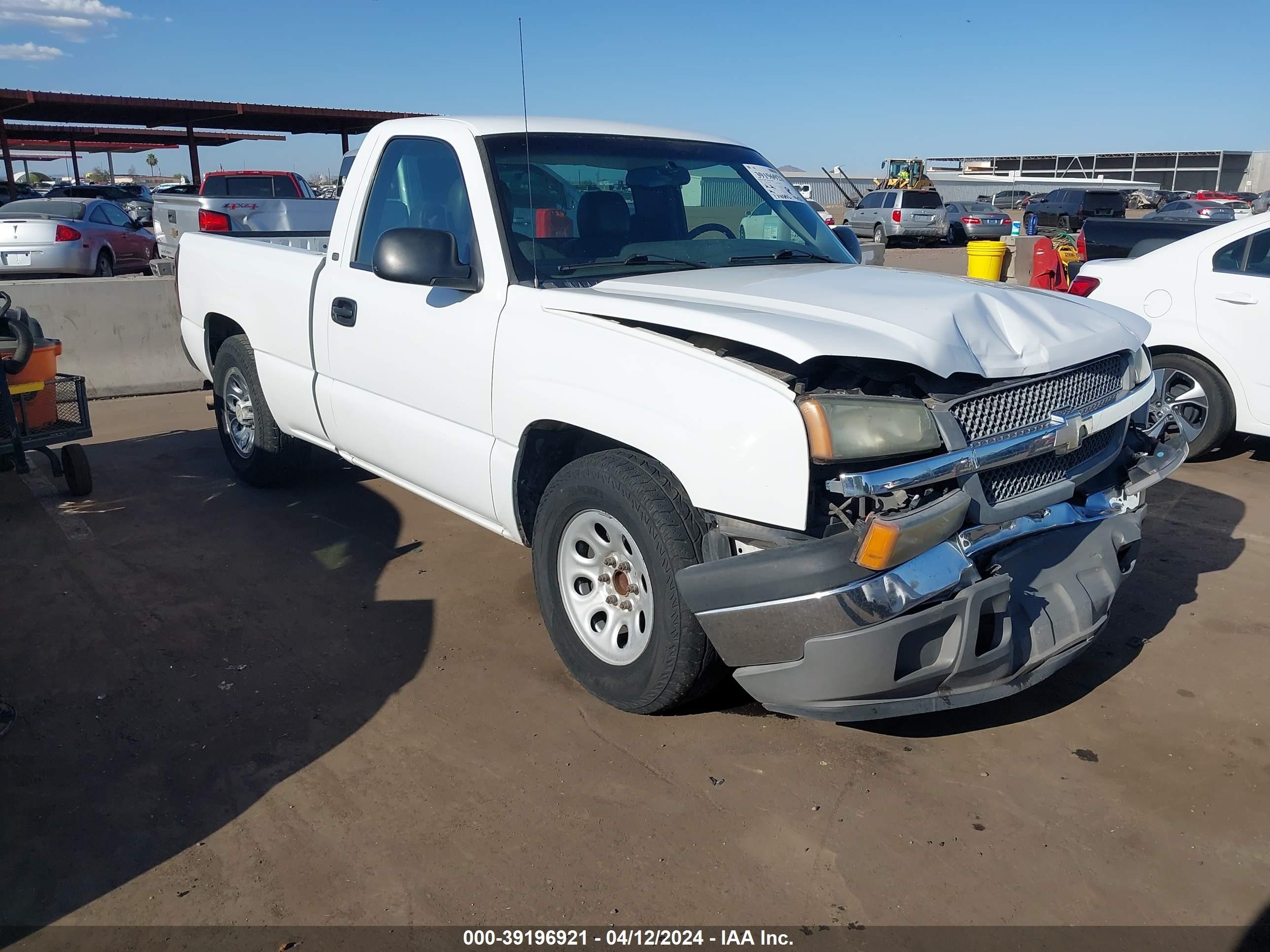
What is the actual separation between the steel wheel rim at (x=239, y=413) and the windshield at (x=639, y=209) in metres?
2.68

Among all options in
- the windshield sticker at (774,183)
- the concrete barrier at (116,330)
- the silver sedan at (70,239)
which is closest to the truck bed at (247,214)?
the silver sedan at (70,239)

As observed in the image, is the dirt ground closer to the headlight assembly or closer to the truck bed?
the headlight assembly

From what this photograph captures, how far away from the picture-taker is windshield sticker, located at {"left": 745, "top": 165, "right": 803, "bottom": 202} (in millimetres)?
4656

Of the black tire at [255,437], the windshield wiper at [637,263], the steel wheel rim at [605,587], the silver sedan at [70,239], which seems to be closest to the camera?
the steel wheel rim at [605,587]

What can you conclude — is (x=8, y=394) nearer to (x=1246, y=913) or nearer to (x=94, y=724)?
(x=94, y=724)

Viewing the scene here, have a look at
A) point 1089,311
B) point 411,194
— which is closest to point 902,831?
point 1089,311

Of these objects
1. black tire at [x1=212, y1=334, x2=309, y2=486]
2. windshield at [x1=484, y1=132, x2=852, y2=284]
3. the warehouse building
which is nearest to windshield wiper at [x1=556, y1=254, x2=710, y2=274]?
windshield at [x1=484, y1=132, x2=852, y2=284]

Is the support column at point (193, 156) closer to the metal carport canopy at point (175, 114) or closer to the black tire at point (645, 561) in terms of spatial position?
the metal carport canopy at point (175, 114)

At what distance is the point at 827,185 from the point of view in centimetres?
6331

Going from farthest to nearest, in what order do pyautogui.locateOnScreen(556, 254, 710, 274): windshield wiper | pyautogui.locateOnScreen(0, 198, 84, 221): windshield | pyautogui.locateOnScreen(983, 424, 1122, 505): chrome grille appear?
pyautogui.locateOnScreen(0, 198, 84, 221): windshield, pyautogui.locateOnScreen(556, 254, 710, 274): windshield wiper, pyautogui.locateOnScreen(983, 424, 1122, 505): chrome grille

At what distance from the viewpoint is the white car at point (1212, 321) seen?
247 inches

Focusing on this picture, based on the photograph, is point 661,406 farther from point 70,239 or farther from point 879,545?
point 70,239

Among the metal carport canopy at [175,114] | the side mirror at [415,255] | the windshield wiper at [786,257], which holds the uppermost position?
the metal carport canopy at [175,114]

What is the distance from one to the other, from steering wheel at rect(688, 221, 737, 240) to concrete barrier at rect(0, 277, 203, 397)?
227 inches
